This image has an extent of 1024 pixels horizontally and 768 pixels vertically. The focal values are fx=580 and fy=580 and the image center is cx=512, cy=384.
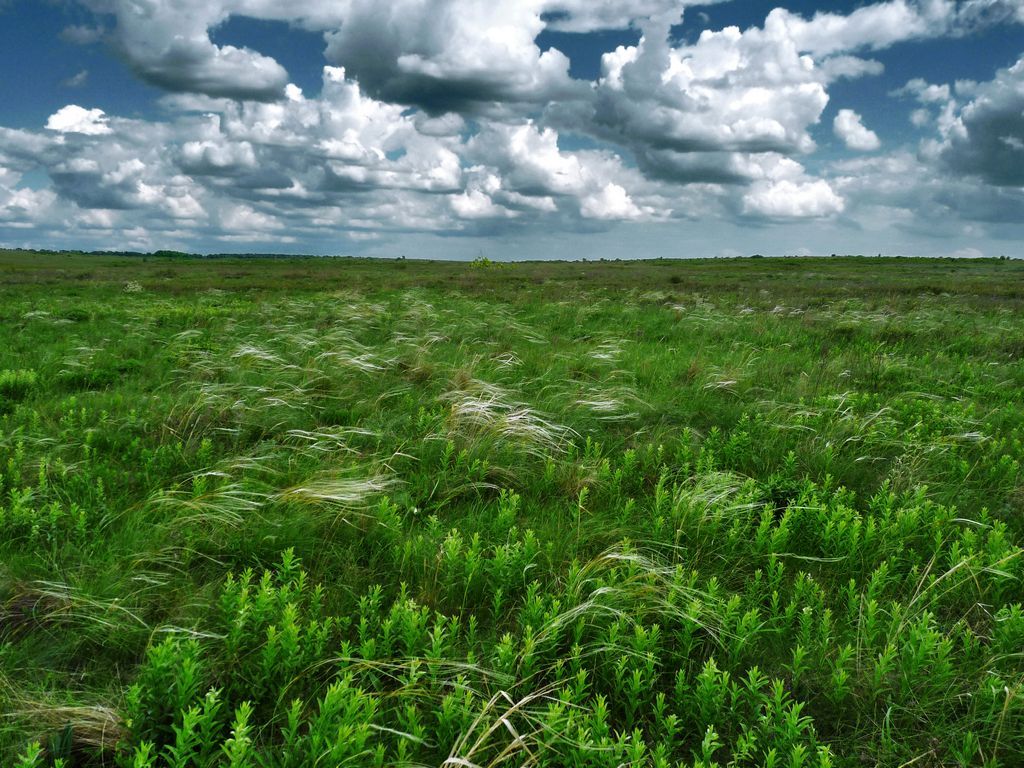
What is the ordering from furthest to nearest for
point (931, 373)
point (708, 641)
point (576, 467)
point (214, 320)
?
point (214, 320)
point (931, 373)
point (576, 467)
point (708, 641)

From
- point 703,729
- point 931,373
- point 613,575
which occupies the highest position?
point 931,373

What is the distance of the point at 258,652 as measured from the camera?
2438mm

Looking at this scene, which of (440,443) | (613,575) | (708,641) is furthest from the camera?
→ (440,443)

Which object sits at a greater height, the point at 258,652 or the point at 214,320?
the point at 214,320

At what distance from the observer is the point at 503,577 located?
2938mm

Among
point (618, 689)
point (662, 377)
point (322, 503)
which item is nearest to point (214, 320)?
point (662, 377)

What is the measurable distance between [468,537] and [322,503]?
97cm

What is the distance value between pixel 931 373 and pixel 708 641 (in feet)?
25.3

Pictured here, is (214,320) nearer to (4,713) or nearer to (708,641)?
(4,713)

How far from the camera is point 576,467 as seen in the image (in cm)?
446

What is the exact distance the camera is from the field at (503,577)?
A: 6.91 feet

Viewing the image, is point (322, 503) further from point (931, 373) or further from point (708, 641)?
point (931, 373)

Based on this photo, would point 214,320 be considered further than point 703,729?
Yes

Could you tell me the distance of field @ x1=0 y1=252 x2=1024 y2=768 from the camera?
211 cm
